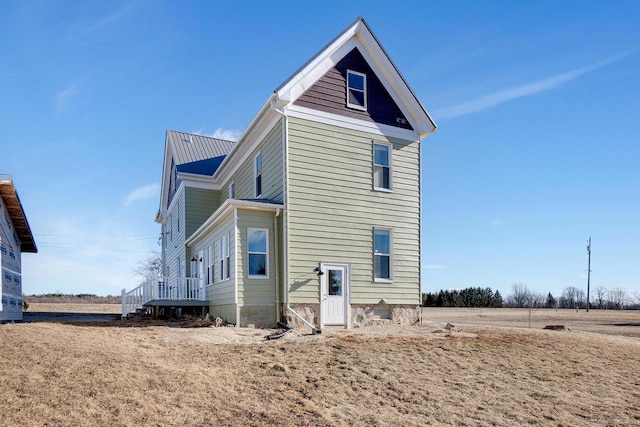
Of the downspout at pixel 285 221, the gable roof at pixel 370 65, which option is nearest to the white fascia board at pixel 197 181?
the downspout at pixel 285 221

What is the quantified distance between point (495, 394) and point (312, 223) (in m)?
7.67

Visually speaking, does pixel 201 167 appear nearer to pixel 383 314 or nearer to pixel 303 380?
pixel 383 314

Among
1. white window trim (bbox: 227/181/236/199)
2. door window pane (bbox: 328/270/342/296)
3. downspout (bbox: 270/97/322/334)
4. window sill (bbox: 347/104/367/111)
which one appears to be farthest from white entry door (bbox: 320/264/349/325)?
white window trim (bbox: 227/181/236/199)

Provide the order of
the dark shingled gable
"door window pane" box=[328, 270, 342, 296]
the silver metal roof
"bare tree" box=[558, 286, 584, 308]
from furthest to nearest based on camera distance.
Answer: "bare tree" box=[558, 286, 584, 308]
the silver metal roof
the dark shingled gable
"door window pane" box=[328, 270, 342, 296]

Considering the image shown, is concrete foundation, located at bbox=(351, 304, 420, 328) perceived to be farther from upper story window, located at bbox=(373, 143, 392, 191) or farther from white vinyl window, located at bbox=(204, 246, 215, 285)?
white vinyl window, located at bbox=(204, 246, 215, 285)

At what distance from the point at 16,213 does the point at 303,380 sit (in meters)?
15.0

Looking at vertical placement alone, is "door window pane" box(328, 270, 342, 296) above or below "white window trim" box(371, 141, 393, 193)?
below

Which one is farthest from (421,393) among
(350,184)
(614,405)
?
(350,184)

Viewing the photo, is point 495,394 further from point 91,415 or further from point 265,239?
point 265,239

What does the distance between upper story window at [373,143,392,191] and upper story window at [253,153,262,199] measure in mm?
4027

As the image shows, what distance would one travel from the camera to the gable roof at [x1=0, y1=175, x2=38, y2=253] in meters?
16.3

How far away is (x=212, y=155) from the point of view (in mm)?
24812

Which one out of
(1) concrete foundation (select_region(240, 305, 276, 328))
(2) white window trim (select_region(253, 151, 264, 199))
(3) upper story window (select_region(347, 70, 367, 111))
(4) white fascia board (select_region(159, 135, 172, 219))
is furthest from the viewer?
(4) white fascia board (select_region(159, 135, 172, 219))

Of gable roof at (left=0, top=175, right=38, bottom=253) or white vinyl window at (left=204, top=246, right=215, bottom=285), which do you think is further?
white vinyl window at (left=204, top=246, right=215, bottom=285)
